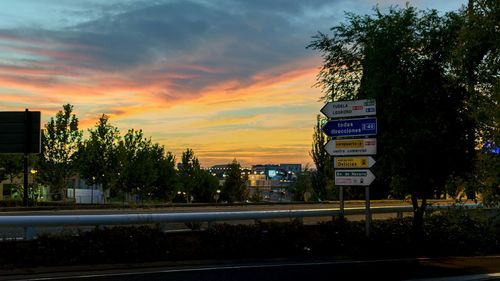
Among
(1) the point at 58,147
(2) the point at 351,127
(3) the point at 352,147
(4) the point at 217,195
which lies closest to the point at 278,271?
(3) the point at 352,147

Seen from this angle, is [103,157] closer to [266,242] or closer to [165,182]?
[165,182]

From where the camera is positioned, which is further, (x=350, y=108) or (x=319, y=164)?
(x=319, y=164)

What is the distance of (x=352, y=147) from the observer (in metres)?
15.5

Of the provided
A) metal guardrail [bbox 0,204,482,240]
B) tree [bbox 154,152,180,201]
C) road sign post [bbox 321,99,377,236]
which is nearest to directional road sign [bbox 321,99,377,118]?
road sign post [bbox 321,99,377,236]

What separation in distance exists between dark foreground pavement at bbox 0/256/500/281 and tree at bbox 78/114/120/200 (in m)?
44.0

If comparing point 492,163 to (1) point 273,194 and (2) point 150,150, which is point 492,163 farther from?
(1) point 273,194

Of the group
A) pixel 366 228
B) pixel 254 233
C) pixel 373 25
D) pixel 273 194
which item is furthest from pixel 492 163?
pixel 273 194

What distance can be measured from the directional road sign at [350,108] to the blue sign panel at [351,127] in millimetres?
174

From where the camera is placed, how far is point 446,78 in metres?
15.9

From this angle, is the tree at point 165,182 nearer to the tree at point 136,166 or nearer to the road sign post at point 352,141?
the tree at point 136,166

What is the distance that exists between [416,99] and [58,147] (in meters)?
39.1

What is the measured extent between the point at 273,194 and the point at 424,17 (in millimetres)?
142412

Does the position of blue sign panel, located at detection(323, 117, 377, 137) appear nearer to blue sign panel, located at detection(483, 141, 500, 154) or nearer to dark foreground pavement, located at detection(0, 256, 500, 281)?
blue sign panel, located at detection(483, 141, 500, 154)

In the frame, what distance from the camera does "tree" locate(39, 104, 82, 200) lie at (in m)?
47.9
